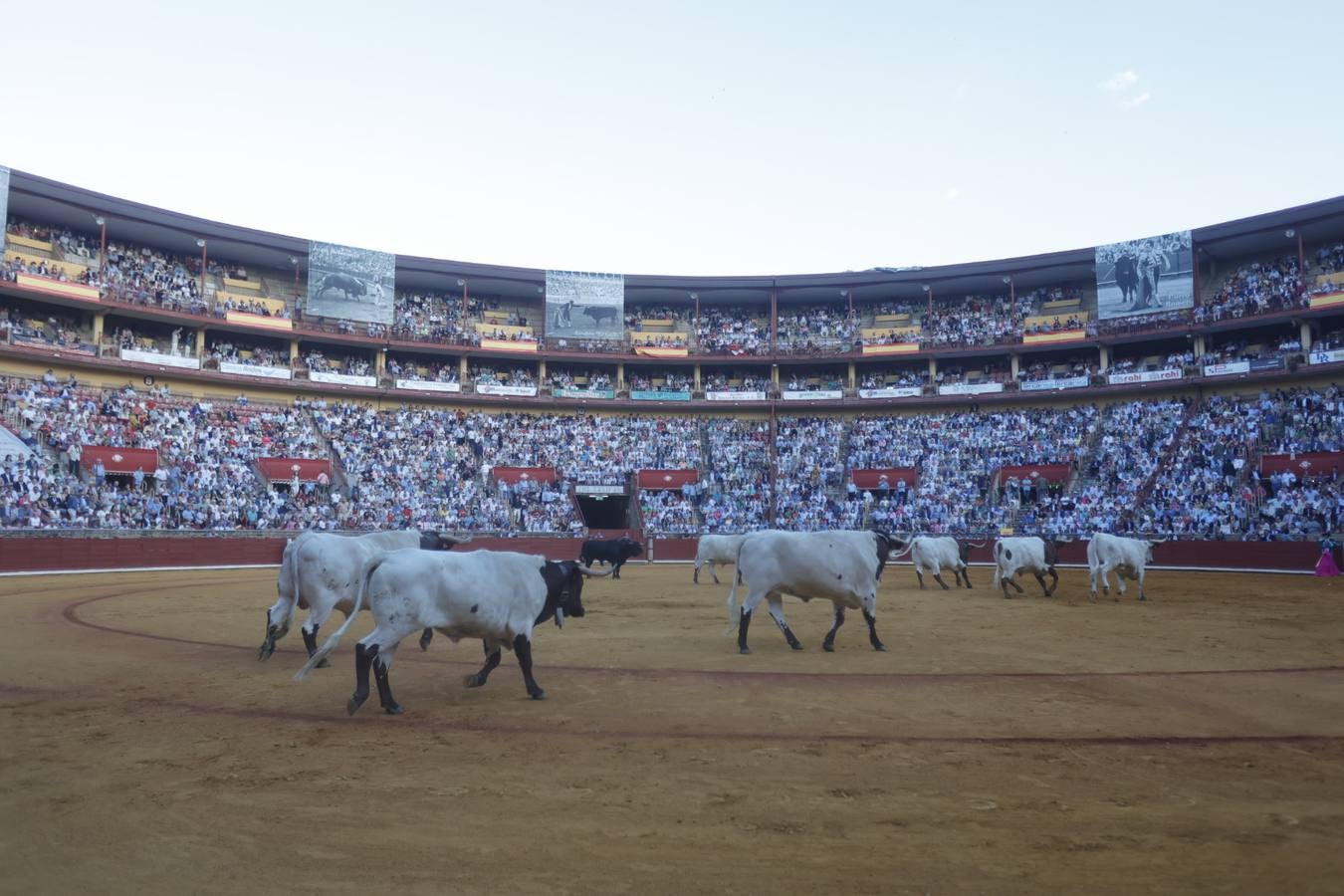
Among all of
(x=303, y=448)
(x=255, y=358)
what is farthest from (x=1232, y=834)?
(x=255, y=358)

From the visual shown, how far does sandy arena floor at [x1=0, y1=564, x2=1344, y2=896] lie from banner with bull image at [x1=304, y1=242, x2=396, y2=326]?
117ft

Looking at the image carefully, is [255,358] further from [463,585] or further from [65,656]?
[463,585]

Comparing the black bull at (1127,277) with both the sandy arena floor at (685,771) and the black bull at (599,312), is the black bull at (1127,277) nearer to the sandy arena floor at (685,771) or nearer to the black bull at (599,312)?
the black bull at (599,312)

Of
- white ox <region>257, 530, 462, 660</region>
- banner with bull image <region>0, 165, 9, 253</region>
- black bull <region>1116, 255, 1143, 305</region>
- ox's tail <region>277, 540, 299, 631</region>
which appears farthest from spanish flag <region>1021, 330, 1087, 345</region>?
banner with bull image <region>0, 165, 9, 253</region>

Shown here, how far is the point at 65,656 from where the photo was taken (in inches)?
438

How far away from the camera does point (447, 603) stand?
8102mm

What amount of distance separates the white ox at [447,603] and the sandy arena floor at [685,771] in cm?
44

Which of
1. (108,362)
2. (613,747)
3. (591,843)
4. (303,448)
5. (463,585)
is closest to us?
(591,843)

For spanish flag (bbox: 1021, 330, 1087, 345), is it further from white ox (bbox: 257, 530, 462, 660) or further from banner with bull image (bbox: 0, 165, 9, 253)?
banner with bull image (bbox: 0, 165, 9, 253)

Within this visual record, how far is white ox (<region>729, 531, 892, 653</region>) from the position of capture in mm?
11648

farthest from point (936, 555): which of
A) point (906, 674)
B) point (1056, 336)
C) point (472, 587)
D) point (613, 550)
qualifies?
point (1056, 336)

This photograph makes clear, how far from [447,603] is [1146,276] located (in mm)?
45494

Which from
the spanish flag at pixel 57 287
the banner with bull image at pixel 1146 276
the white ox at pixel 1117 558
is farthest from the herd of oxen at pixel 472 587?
the banner with bull image at pixel 1146 276

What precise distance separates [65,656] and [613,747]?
900cm
